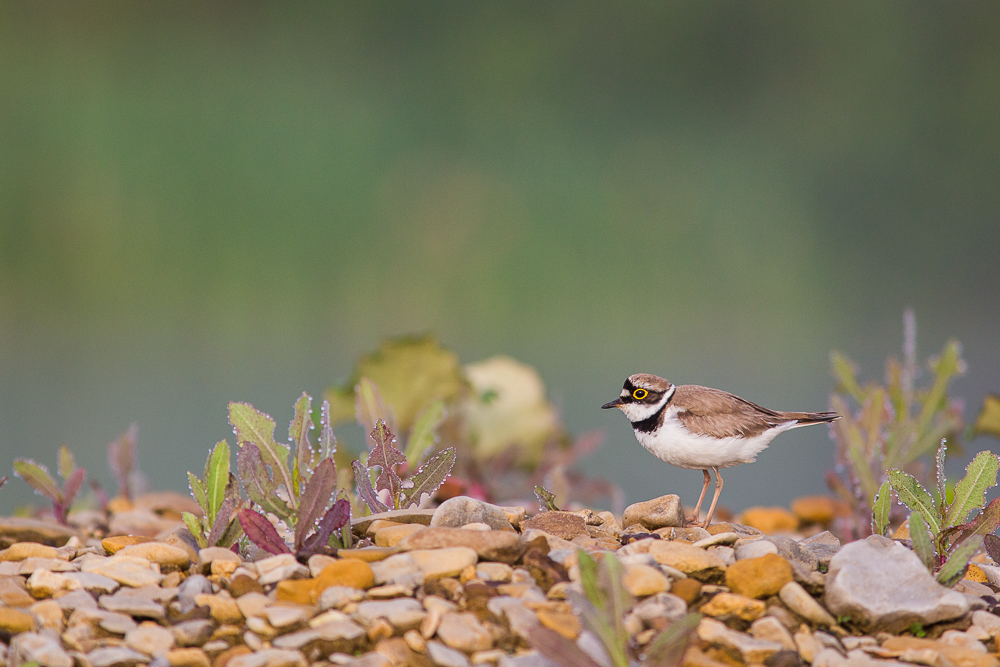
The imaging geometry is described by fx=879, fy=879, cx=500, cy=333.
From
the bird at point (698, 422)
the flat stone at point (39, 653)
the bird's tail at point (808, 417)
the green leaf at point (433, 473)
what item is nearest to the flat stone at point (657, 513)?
the bird at point (698, 422)

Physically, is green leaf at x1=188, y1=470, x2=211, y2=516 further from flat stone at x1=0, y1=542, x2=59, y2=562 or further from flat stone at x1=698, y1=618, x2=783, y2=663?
flat stone at x1=698, y1=618, x2=783, y2=663

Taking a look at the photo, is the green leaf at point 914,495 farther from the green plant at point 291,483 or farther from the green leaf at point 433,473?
the green plant at point 291,483

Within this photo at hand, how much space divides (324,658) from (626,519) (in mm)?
1202

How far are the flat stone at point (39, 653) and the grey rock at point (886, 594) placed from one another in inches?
74.8

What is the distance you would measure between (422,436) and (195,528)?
1061 mm

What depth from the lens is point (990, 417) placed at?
4.39 meters

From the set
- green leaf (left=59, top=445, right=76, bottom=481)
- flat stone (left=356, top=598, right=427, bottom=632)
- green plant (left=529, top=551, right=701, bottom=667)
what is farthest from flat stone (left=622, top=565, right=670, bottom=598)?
green leaf (left=59, top=445, right=76, bottom=481)

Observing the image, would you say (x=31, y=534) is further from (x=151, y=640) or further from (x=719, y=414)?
(x=719, y=414)

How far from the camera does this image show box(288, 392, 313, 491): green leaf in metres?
2.75

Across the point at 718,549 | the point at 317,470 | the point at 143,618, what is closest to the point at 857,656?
the point at 718,549

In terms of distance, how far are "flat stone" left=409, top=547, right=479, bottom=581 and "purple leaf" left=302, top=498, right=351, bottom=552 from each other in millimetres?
264

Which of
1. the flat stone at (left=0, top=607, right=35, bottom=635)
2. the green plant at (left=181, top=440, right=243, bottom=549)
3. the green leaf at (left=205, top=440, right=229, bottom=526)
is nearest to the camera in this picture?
the flat stone at (left=0, top=607, right=35, bottom=635)

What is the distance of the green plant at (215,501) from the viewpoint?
268 cm

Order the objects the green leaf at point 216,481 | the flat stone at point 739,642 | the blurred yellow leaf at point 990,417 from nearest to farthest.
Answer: the flat stone at point 739,642
the green leaf at point 216,481
the blurred yellow leaf at point 990,417
